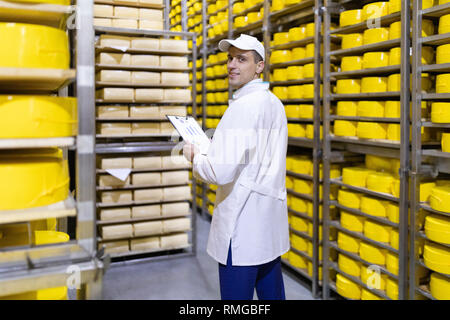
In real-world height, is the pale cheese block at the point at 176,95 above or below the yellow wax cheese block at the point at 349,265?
above

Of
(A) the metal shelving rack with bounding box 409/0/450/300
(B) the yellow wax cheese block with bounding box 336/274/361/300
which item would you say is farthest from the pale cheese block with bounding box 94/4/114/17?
(B) the yellow wax cheese block with bounding box 336/274/361/300

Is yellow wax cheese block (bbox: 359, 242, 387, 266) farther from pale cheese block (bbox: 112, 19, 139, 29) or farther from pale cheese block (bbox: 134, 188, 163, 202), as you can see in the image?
pale cheese block (bbox: 112, 19, 139, 29)

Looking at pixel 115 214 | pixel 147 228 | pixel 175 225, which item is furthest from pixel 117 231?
pixel 175 225

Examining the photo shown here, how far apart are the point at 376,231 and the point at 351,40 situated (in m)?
1.47

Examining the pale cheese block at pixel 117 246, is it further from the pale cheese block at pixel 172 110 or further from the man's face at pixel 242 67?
the man's face at pixel 242 67

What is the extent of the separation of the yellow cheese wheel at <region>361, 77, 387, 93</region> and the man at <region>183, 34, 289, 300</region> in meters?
1.13

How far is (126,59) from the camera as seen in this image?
455 centimetres

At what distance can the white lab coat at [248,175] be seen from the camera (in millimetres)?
2160

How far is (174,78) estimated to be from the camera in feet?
15.6

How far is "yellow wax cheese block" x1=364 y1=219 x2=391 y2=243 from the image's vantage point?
3207mm

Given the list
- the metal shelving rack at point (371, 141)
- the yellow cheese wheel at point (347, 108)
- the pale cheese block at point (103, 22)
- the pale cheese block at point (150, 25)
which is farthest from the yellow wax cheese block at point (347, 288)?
the pale cheese block at point (103, 22)

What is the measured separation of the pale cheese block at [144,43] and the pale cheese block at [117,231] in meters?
1.87

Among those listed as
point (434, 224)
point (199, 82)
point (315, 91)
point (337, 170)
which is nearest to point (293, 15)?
point (315, 91)
